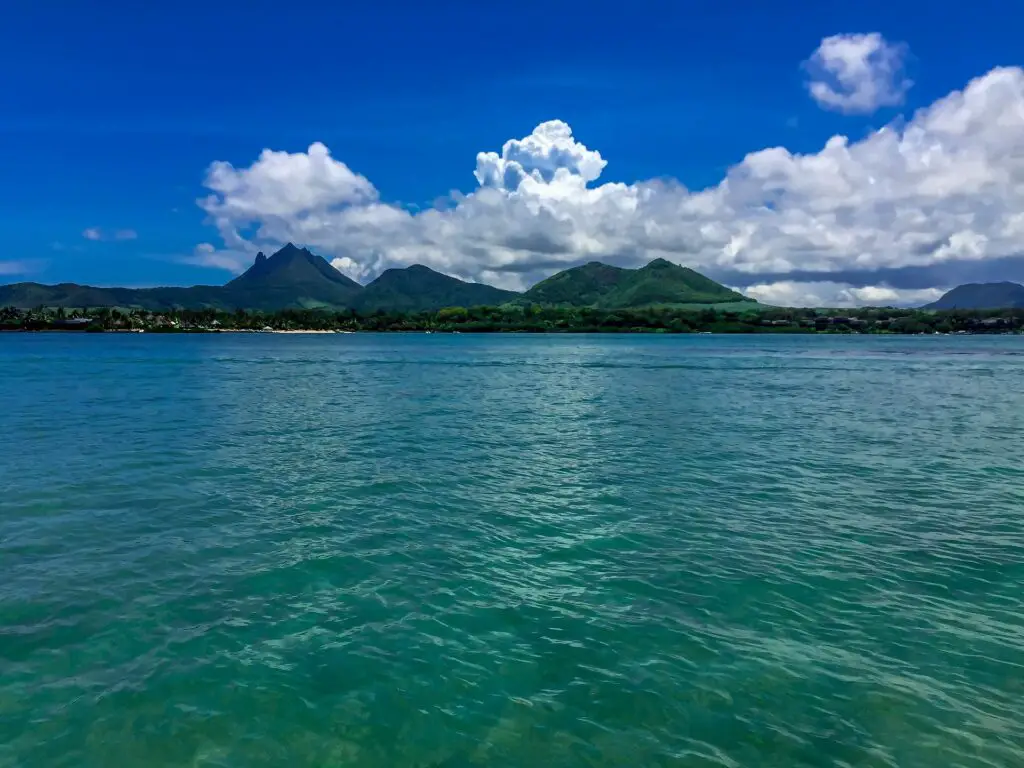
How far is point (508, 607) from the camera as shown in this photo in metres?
16.6

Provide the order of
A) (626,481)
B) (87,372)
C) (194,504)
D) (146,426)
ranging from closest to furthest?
(194,504)
(626,481)
(146,426)
(87,372)

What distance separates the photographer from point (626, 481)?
3111 cm

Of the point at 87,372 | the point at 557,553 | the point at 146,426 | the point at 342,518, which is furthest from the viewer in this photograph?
the point at 87,372

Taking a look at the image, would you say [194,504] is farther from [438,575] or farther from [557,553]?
[557,553]

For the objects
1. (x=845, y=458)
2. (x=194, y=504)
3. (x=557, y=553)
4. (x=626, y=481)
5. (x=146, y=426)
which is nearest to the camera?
(x=557, y=553)

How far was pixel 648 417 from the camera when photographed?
5669 centimetres

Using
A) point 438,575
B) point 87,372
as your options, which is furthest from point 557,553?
point 87,372

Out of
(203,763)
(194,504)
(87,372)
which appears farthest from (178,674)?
(87,372)

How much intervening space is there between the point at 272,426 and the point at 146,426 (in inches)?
346

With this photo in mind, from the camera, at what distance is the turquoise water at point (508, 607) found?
11.7 m

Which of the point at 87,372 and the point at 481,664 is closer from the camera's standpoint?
the point at 481,664

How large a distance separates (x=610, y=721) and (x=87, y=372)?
11976 cm

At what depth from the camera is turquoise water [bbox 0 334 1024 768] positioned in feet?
38.3

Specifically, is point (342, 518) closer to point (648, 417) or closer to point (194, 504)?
point (194, 504)
